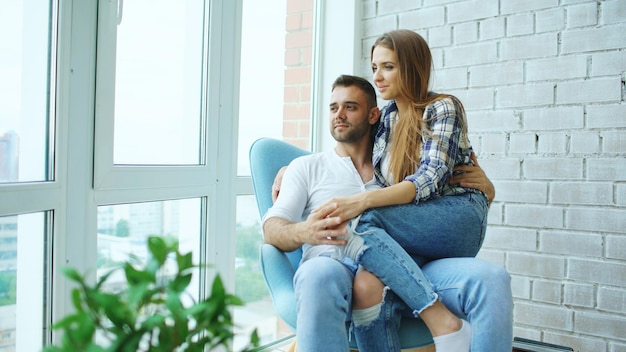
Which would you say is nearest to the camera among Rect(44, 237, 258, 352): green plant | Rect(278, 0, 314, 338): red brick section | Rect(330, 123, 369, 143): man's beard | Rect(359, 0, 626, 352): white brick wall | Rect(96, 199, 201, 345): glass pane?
Rect(44, 237, 258, 352): green plant

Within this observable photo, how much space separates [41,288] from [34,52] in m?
0.65

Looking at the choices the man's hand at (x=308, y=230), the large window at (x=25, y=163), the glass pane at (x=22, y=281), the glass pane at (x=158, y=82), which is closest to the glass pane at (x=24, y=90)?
the large window at (x=25, y=163)

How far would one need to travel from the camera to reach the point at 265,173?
73.2 inches

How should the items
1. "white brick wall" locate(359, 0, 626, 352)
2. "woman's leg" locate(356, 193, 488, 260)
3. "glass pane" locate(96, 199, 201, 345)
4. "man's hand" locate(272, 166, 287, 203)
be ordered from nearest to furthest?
1. "woman's leg" locate(356, 193, 488, 260)
2. "glass pane" locate(96, 199, 201, 345)
3. "man's hand" locate(272, 166, 287, 203)
4. "white brick wall" locate(359, 0, 626, 352)

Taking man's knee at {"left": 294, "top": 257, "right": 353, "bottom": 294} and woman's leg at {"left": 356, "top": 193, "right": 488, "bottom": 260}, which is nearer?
man's knee at {"left": 294, "top": 257, "right": 353, "bottom": 294}

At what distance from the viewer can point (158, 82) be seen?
1834 mm

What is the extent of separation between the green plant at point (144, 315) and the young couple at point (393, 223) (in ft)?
2.77

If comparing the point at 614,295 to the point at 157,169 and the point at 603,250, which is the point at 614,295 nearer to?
the point at 603,250

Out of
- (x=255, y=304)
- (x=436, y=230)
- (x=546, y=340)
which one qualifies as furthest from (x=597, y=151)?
(x=255, y=304)

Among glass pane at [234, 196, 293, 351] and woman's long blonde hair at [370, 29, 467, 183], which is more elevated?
woman's long blonde hair at [370, 29, 467, 183]

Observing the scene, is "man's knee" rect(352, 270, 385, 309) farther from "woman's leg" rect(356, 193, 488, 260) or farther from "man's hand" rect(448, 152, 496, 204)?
"man's hand" rect(448, 152, 496, 204)

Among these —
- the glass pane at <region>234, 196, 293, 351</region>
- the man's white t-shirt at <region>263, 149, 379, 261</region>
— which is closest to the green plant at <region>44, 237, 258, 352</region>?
the man's white t-shirt at <region>263, 149, 379, 261</region>

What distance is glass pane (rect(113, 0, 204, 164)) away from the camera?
1702mm

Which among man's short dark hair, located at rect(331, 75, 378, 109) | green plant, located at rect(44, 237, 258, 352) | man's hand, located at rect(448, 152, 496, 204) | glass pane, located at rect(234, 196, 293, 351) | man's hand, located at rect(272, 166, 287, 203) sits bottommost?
glass pane, located at rect(234, 196, 293, 351)
